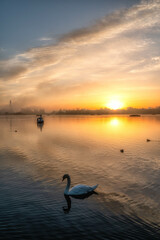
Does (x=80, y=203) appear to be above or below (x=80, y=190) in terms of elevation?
below

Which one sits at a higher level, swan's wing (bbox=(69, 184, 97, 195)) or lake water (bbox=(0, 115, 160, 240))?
swan's wing (bbox=(69, 184, 97, 195))

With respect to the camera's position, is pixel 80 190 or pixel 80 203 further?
pixel 80 190

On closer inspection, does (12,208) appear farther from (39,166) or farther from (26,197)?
(39,166)

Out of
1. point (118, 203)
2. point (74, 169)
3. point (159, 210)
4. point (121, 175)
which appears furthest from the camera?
point (74, 169)

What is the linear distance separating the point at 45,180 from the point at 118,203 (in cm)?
903

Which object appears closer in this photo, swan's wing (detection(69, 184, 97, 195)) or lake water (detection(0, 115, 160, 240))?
lake water (detection(0, 115, 160, 240))

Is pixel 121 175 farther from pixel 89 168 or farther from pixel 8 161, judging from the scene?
pixel 8 161

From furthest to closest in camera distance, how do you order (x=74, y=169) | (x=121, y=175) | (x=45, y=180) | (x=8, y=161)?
(x=8, y=161), (x=74, y=169), (x=121, y=175), (x=45, y=180)

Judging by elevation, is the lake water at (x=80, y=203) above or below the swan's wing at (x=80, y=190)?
below

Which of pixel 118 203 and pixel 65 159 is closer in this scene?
pixel 118 203

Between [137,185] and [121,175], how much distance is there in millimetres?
3601

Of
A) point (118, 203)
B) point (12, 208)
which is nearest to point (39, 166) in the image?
point (12, 208)

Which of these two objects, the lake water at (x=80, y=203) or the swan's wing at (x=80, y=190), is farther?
the swan's wing at (x=80, y=190)

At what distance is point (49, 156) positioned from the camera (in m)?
35.7
